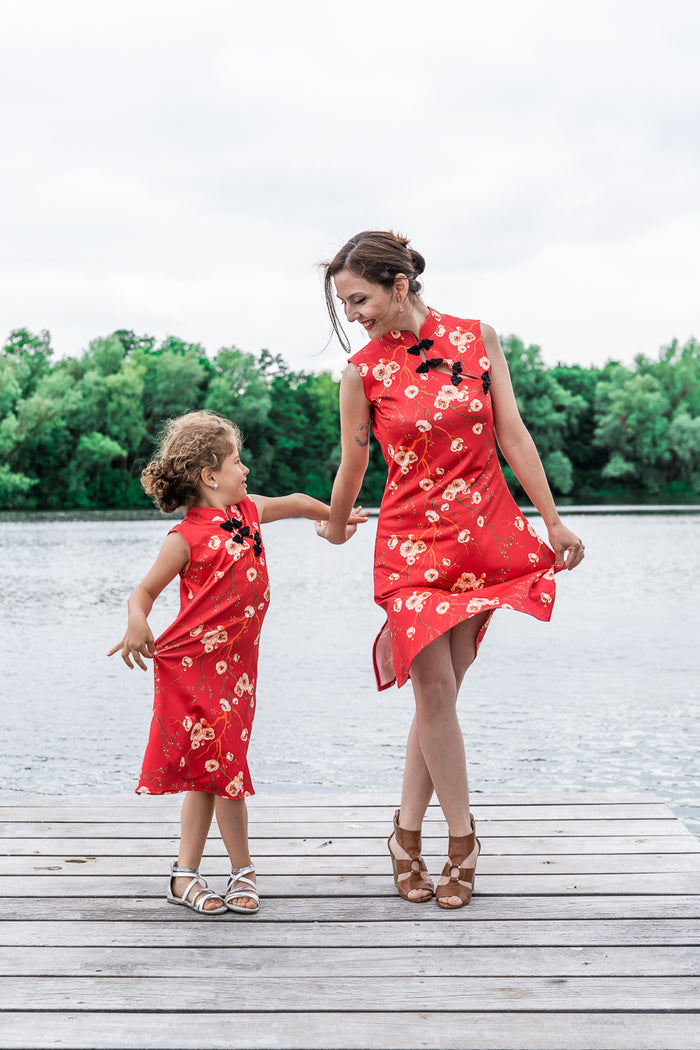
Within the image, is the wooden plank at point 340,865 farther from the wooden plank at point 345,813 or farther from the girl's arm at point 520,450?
the girl's arm at point 520,450

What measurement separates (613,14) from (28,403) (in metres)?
27.2

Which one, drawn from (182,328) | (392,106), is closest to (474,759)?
(392,106)

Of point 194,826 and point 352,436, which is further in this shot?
point 352,436

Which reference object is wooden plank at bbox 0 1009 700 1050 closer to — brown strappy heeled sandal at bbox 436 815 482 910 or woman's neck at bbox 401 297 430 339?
brown strappy heeled sandal at bbox 436 815 482 910

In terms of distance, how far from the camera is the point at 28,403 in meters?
44.5

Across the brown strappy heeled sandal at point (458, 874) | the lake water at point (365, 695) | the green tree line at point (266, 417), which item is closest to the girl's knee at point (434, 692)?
the brown strappy heeled sandal at point (458, 874)

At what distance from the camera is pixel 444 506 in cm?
253

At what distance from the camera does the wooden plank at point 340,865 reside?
8.79ft

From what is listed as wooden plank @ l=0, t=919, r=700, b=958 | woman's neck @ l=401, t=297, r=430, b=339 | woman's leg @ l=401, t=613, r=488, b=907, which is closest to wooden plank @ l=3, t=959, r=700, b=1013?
wooden plank @ l=0, t=919, r=700, b=958

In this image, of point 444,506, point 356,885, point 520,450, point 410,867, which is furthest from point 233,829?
point 520,450

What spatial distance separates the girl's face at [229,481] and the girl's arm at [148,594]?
0.16 m

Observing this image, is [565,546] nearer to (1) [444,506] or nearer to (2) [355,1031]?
(1) [444,506]

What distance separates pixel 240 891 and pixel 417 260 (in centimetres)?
162

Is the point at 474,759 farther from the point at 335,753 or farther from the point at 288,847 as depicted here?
the point at 288,847
